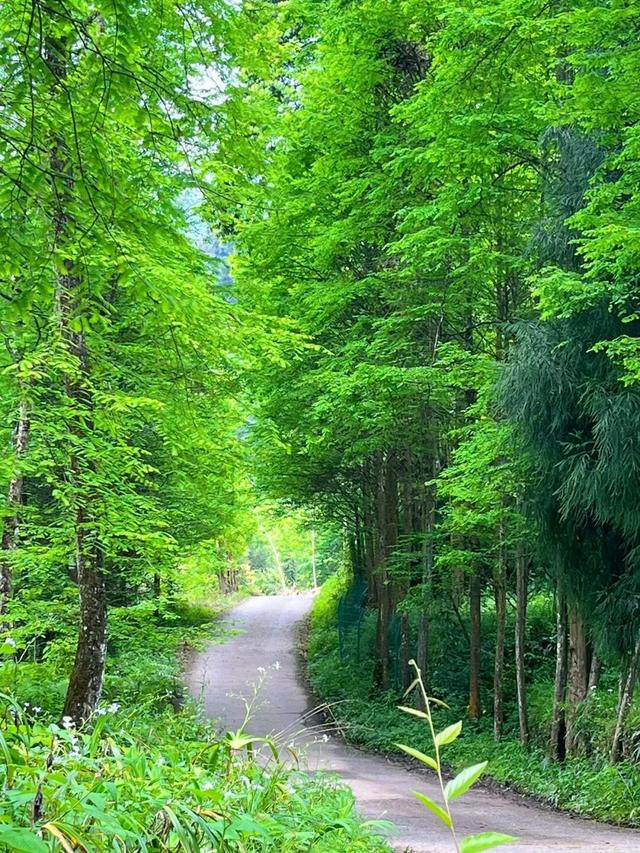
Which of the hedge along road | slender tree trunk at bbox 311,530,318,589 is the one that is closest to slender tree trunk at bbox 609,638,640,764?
the hedge along road

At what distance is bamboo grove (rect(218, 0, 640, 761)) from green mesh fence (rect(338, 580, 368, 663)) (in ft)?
10.3

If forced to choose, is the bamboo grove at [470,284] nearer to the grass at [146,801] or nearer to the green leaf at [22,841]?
the grass at [146,801]

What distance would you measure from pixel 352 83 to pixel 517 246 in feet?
12.9

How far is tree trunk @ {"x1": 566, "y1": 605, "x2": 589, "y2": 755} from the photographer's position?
9453 millimetres

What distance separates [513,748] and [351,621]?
389 inches

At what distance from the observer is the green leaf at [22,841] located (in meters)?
1.81

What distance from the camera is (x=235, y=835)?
2.55 m

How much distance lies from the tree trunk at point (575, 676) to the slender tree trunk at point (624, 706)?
3.14ft

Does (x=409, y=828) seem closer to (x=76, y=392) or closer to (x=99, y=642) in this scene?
(x=99, y=642)

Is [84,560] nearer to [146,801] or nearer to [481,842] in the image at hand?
[146,801]

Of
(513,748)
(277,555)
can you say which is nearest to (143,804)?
(513,748)

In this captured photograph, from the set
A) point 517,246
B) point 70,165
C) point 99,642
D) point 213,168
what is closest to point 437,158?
point 517,246

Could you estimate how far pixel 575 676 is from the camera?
983 cm

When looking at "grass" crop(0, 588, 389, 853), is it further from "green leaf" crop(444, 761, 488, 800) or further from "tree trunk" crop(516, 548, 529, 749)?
"tree trunk" crop(516, 548, 529, 749)
